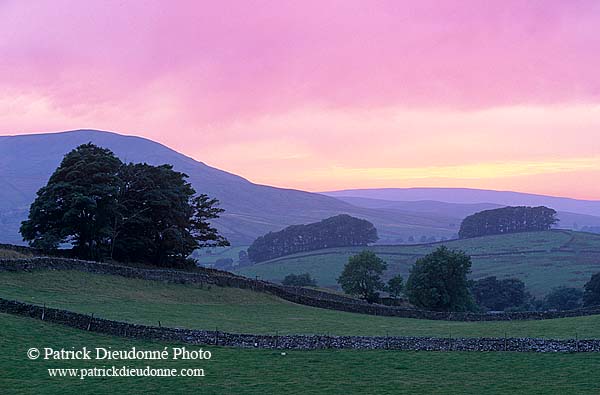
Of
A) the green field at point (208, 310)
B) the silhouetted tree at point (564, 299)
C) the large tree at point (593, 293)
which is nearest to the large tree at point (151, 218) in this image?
the green field at point (208, 310)

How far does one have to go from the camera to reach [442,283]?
254ft

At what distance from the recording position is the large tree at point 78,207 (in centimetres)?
6200

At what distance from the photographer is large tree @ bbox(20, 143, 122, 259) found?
203 ft

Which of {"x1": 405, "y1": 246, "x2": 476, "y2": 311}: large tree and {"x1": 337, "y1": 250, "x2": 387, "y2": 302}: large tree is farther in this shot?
{"x1": 337, "y1": 250, "x2": 387, "y2": 302}: large tree

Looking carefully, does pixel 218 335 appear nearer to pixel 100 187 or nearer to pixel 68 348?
pixel 68 348

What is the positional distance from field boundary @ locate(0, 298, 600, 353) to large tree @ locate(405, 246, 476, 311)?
4539 centimetres

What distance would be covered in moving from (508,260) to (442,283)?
83586mm

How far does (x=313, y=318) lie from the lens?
50.0 metres

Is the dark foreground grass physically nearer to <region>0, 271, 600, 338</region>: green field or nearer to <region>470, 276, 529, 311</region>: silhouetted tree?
<region>0, 271, 600, 338</region>: green field

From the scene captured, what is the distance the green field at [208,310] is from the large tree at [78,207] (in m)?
12.0

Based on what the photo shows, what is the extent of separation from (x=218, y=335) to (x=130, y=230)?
41.3 meters

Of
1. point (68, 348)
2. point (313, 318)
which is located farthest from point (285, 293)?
point (68, 348)

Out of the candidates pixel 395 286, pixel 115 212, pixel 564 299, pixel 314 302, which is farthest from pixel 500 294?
pixel 115 212

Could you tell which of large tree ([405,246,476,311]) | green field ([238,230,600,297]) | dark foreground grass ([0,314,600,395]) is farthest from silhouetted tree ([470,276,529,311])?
dark foreground grass ([0,314,600,395])
